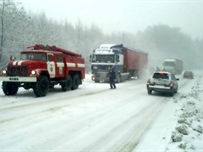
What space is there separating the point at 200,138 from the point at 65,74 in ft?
39.3

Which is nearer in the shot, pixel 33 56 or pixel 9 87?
pixel 9 87

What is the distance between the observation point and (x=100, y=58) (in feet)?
89.1

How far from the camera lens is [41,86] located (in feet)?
47.8

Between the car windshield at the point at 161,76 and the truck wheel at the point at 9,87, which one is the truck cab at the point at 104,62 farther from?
the truck wheel at the point at 9,87

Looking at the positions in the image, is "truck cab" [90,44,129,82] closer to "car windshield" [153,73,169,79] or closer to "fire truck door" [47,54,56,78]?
"car windshield" [153,73,169,79]

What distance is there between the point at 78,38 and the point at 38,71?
71844 mm

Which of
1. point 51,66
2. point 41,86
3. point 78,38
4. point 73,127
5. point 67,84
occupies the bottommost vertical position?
point 73,127

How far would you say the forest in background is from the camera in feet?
118

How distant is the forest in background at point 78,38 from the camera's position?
35.9 m

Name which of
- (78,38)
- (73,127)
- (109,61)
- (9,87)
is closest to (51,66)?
(9,87)

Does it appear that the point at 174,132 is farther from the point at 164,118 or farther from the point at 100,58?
the point at 100,58

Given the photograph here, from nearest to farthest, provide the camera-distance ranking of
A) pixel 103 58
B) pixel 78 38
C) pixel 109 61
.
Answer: pixel 109 61 → pixel 103 58 → pixel 78 38

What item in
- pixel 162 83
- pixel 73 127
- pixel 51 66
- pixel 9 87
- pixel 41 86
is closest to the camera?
pixel 73 127

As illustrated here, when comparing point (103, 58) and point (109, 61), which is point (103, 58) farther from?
point (109, 61)
